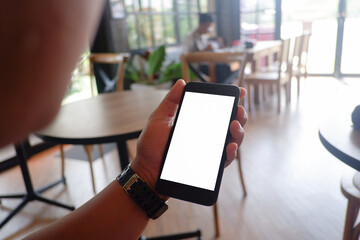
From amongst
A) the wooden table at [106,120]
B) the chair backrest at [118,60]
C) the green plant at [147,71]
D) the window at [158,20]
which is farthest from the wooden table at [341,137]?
the window at [158,20]

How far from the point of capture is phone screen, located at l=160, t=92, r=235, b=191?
0.74 meters

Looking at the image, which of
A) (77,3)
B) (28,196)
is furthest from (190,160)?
(28,196)

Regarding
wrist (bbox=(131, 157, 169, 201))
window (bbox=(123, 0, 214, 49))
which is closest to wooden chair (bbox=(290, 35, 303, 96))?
window (bbox=(123, 0, 214, 49))

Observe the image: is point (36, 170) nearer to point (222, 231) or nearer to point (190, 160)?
point (222, 231)

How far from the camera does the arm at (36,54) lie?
6.2 inches

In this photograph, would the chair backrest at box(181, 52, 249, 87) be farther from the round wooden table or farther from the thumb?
the thumb

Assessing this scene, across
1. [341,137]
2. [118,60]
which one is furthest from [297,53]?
[341,137]

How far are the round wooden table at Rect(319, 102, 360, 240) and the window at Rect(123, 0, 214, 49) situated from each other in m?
3.08

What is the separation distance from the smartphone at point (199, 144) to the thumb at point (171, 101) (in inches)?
0.8

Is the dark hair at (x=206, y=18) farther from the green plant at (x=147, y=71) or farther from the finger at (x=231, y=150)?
the finger at (x=231, y=150)

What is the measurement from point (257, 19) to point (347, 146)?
5194 mm

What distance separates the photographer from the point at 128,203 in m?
0.69

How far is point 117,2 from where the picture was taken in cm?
338

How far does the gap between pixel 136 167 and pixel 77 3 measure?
24.2 inches
